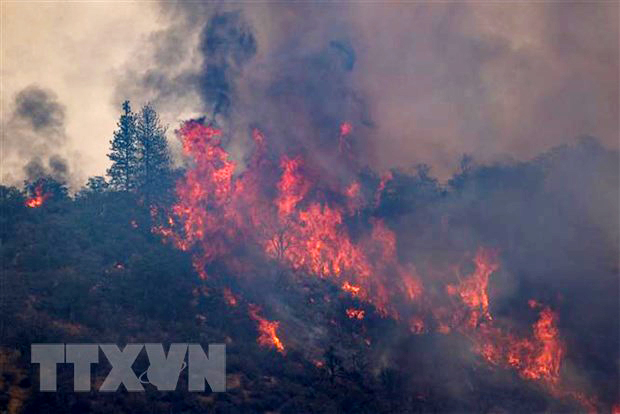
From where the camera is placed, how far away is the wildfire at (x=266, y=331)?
134 feet

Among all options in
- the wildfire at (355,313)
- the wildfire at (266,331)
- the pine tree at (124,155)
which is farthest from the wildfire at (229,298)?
the pine tree at (124,155)

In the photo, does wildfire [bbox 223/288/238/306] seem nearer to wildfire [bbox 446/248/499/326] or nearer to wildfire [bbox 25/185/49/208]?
wildfire [bbox 446/248/499/326]

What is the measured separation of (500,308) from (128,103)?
42330 millimetres

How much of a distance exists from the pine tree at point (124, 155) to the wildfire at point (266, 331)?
27440 mm

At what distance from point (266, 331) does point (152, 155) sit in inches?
1102

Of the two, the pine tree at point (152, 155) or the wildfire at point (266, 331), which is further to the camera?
the pine tree at point (152, 155)

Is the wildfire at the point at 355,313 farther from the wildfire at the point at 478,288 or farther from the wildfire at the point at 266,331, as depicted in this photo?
the wildfire at the point at 478,288

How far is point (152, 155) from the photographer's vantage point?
62125 mm

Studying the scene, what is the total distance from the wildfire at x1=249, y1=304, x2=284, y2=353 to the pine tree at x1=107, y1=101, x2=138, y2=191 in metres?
27.4

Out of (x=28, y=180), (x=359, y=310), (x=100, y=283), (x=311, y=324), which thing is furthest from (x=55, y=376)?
(x=28, y=180)

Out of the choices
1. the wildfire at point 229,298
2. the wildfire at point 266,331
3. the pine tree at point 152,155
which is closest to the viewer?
the wildfire at point 266,331

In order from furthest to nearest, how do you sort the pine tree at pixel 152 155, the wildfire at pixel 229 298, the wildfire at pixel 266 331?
the pine tree at pixel 152 155 < the wildfire at pixel 229 298 < the wildfire at pixel 266 331

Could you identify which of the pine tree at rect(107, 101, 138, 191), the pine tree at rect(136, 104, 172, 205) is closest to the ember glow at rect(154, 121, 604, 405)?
the pine tree at rect(136, 104, 172, 205)

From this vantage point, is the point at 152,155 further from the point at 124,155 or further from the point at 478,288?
the point at 478,288
